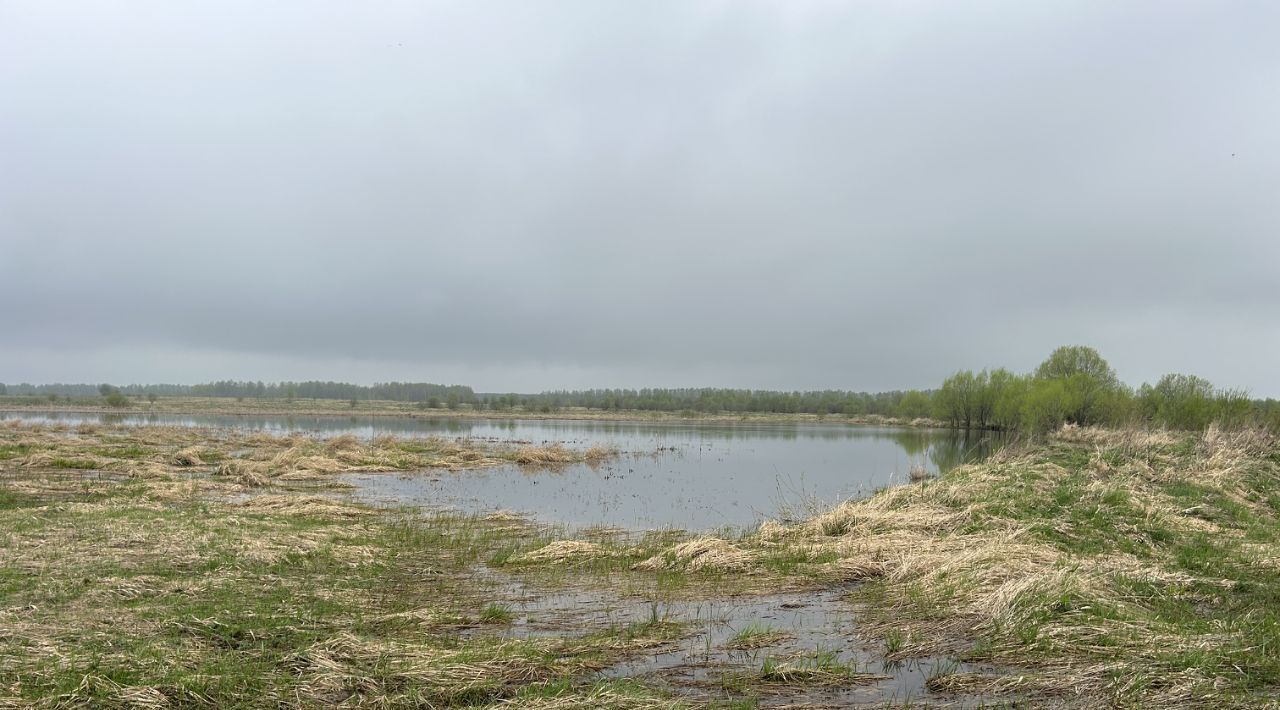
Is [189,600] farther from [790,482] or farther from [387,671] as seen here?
[790,482]

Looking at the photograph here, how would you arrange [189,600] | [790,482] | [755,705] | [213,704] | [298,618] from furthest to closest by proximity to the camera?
1. [790,482]
2. [189,600]
3. [298,618]
4. [755,705]
5. [213,704]

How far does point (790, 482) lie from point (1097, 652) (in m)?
22.0

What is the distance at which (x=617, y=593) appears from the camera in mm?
9914

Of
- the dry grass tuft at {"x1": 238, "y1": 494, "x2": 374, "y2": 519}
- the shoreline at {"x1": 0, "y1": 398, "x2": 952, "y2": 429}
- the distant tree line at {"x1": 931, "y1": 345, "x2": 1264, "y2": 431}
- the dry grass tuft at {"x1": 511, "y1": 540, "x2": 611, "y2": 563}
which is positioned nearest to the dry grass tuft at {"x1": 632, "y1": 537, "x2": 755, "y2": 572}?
the dry grass tuft at {"x1": 511, "y1": 540, "x2": 611, "y2": 563}

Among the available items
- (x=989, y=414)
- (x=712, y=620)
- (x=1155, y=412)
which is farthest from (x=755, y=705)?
(x=989, y=414)

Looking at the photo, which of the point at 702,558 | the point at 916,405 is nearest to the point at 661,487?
the point at 702,558

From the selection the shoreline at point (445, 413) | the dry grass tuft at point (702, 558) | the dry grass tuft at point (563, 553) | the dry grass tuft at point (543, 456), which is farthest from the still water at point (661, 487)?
the shoreline at point (445, 413)

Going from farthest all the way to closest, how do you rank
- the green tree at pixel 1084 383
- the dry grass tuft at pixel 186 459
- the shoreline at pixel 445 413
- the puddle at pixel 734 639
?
the shoreline at pixel 445 413
the green tree at pixel 1084 383
the dry grass tuft at pixel 186 459
the puddle at pixel 734 639

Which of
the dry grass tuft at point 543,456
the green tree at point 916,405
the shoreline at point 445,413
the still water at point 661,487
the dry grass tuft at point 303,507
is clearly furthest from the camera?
the green tree at point 916,405

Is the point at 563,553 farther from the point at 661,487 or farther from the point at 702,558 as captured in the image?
the point at 661,487

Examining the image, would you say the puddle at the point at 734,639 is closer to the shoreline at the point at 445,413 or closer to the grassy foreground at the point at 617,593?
the grassy foreground at the point at 617,593

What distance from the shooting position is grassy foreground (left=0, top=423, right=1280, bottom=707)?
18.7 feet

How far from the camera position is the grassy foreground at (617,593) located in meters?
5.70

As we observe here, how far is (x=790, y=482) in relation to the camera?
28.2 meters
